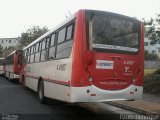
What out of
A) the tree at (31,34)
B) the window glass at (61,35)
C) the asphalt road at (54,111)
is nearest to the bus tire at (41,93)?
the asphalt road at (54,111)

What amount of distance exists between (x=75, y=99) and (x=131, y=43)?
271 cm

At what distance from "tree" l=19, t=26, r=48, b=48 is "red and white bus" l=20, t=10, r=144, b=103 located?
5399cm

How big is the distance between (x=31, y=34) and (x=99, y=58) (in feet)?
186

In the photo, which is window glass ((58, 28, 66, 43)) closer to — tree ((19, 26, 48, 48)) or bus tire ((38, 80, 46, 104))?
bus tire ((38, 80, 46, 104))

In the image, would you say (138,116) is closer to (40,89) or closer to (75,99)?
(75,99)

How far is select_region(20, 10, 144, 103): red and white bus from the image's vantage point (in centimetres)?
1029

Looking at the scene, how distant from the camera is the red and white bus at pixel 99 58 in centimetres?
1029

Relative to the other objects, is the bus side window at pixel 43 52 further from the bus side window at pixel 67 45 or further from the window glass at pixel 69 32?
the window glass at pixel 69 32

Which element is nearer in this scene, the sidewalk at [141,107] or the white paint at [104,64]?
the white paint at [104,64]

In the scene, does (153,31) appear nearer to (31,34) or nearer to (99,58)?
(99,58)

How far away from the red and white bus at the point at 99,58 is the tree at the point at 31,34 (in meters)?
54.0

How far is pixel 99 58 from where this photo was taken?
10445 mm

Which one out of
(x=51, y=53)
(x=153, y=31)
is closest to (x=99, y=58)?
(x=51, y=53)

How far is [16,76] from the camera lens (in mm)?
28422
